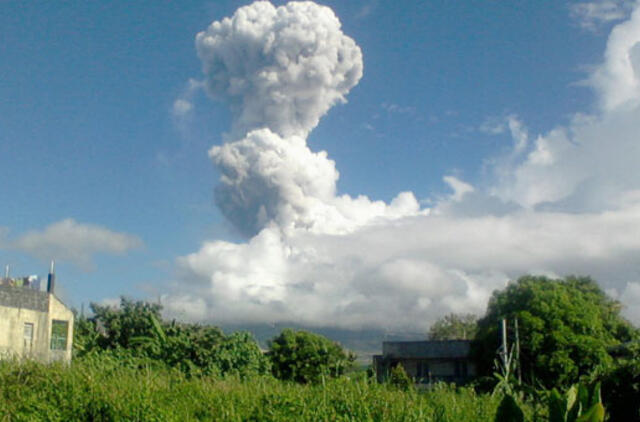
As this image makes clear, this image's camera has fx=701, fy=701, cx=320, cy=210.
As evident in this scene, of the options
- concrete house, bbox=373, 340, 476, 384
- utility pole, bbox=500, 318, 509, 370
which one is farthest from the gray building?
concrete house, bbox=373, 340, 476, 384

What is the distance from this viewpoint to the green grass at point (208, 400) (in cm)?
606

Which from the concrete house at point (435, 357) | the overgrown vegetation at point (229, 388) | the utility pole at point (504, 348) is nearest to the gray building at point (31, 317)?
the utility pole at point (504, 348)

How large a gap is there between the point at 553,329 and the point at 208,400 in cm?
3178

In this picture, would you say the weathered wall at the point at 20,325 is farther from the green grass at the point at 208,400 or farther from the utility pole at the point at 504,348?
the green grass at the point at 208,400

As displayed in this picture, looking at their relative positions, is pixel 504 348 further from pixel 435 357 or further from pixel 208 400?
pixel 435 357

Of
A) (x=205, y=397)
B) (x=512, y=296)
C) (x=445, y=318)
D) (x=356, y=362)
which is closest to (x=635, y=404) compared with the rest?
(x=356, y=362)

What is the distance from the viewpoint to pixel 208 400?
6301mm

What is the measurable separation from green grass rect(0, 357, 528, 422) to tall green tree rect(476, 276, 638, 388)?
88.8ft

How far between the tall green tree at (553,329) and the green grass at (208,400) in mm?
27065

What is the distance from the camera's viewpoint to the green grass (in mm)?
6059

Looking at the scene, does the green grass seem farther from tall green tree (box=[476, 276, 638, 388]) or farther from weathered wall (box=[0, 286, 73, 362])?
tall green tree (box=[476, 276, 638, 388])

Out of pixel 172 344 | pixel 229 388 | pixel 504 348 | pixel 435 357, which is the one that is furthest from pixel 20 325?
pixel 435 357

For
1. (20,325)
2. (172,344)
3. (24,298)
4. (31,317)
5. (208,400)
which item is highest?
(24,298)

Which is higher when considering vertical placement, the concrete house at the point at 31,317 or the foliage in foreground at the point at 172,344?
the concrete house at the point at 31,317
